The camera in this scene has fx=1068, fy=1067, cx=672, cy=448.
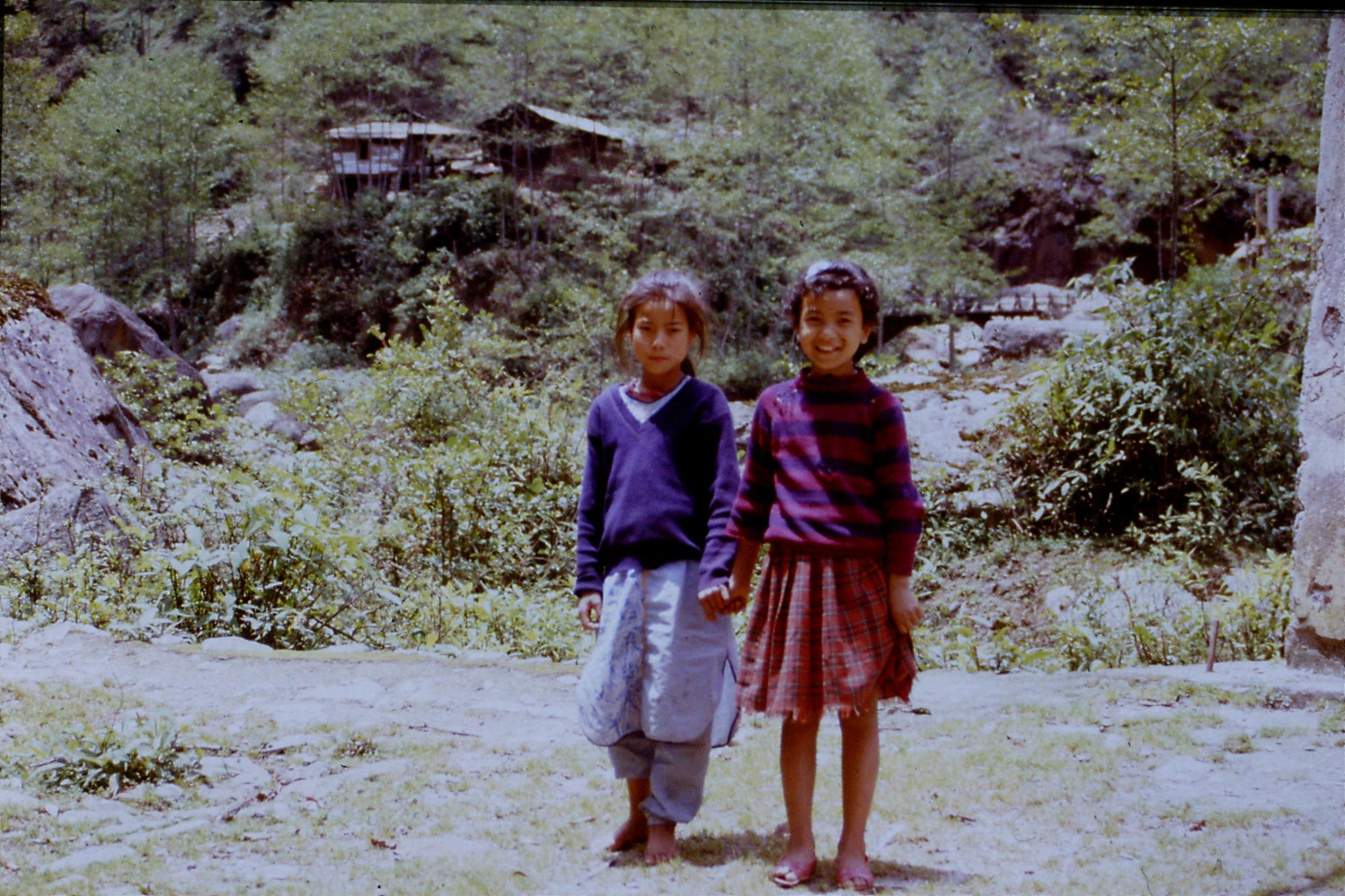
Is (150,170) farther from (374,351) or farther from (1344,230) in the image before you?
(1344,230)

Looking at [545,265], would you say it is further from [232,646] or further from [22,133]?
[232,646]

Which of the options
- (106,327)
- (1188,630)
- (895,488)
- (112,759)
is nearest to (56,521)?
(106,327)

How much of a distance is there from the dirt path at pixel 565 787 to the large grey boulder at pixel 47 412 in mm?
843

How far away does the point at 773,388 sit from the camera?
1.79 metres

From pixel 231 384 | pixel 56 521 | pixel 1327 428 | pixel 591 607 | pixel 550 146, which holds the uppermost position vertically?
pixel 550 146

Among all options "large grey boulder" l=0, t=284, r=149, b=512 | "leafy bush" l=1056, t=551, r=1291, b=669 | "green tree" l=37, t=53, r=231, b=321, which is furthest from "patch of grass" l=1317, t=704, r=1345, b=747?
"large grey boulder" l=0, t=284, r=149, b=512

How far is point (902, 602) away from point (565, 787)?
3.21 ft

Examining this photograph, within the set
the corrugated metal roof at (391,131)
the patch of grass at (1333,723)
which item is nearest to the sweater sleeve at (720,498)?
the patch of grass at (1333,723)

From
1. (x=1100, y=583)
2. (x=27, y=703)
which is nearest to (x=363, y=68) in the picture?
(x=27, y=703)

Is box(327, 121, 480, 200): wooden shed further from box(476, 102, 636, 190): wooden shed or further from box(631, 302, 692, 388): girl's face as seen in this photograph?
box(631, 302, 692, 388): girl's face

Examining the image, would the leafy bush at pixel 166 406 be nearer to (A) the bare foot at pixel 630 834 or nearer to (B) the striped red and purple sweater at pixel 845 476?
(A) the bare foot at pixel 630 834

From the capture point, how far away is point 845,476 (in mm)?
1679

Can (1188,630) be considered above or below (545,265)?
below

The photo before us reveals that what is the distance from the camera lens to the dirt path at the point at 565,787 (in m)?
1.82
